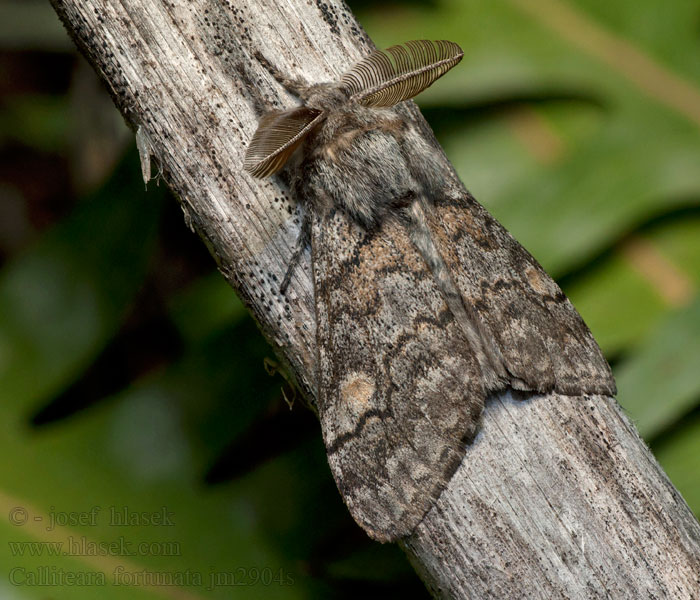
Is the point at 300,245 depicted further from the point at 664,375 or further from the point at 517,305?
the point at 664,375

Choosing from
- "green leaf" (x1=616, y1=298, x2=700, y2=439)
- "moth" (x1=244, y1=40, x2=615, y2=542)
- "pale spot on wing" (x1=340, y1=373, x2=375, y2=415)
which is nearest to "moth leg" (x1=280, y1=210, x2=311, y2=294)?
"moth" (x1=244, y1=40, x2=615, y2=542)

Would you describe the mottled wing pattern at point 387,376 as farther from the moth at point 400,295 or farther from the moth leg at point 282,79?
the moth leg at point 282,79

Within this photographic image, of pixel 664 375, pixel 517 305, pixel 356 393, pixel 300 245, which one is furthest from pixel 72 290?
pixel 664 375

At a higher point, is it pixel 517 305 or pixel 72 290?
pixel 517 305

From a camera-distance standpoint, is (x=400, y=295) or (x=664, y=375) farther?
(x=664, y=375)

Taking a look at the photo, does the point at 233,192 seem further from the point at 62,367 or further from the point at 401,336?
the point at 62,367

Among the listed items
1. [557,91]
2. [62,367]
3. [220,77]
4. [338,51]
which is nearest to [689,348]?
[557,91]

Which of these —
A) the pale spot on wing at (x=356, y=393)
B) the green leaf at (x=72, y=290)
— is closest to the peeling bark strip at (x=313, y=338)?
the pale spot on wing at (x=356, y=393)
